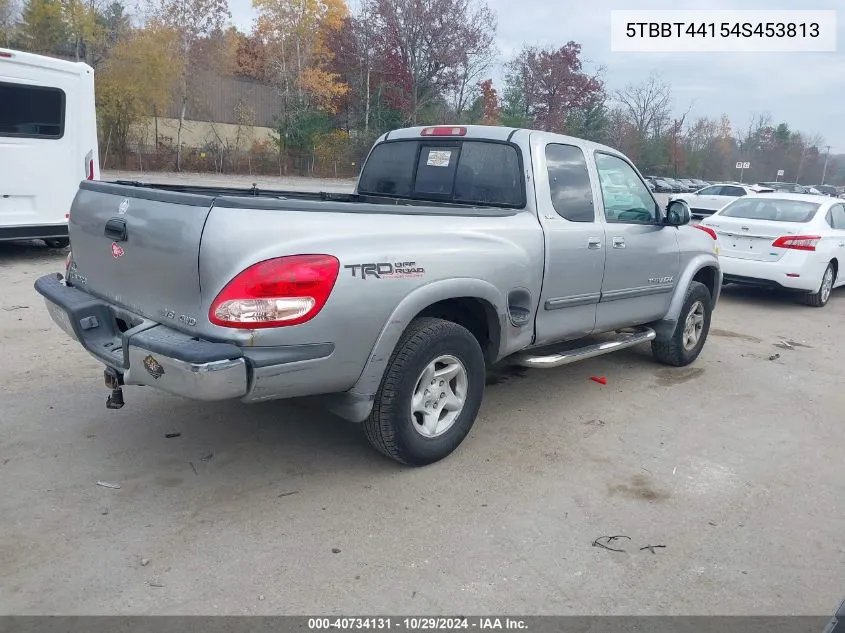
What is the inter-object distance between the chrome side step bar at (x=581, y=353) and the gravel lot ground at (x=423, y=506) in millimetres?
430

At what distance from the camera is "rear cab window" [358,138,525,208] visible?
4.73 metres

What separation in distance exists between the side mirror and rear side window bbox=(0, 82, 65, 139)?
8085 millimetres

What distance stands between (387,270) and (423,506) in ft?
4.03

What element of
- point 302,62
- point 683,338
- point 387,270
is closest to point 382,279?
point 387,270

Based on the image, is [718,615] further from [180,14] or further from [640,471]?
[180,14]

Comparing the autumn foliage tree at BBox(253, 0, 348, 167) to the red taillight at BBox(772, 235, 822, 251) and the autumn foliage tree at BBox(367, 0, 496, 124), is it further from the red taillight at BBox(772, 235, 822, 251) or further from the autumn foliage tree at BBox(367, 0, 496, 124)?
the red taillight at BBox(772, 235, 822, 251)

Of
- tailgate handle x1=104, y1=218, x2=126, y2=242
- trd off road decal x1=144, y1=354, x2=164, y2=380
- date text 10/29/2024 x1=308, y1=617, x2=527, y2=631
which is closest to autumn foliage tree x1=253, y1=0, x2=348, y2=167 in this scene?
tailgate handle x1=104, y1=218, x2=126, y2=242

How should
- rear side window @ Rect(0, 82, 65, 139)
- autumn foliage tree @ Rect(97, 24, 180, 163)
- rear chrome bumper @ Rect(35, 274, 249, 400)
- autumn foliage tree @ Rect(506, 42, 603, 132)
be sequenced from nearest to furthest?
1. rear chrome bumper @ Rect(35, 274, 249, 400)
2. rear side window @ Rect(0, 82, 65, 139)
3. autumn foliage tree @ Rect(97, 24, 180, 163)
4. autumn foliage tree @ Rect(506, 42, 603, 132)

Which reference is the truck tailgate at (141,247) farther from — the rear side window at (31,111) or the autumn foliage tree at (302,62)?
the autumn foliage tree at (302,62)

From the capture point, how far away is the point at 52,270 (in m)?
9.39

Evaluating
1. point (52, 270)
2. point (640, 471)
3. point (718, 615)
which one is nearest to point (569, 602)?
point (718, 615)

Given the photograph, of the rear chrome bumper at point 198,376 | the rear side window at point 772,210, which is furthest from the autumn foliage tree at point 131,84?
the rear chrome bumper at point 198,376

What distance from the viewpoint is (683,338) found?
6.28m

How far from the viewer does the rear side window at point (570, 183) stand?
4781 millimetres
